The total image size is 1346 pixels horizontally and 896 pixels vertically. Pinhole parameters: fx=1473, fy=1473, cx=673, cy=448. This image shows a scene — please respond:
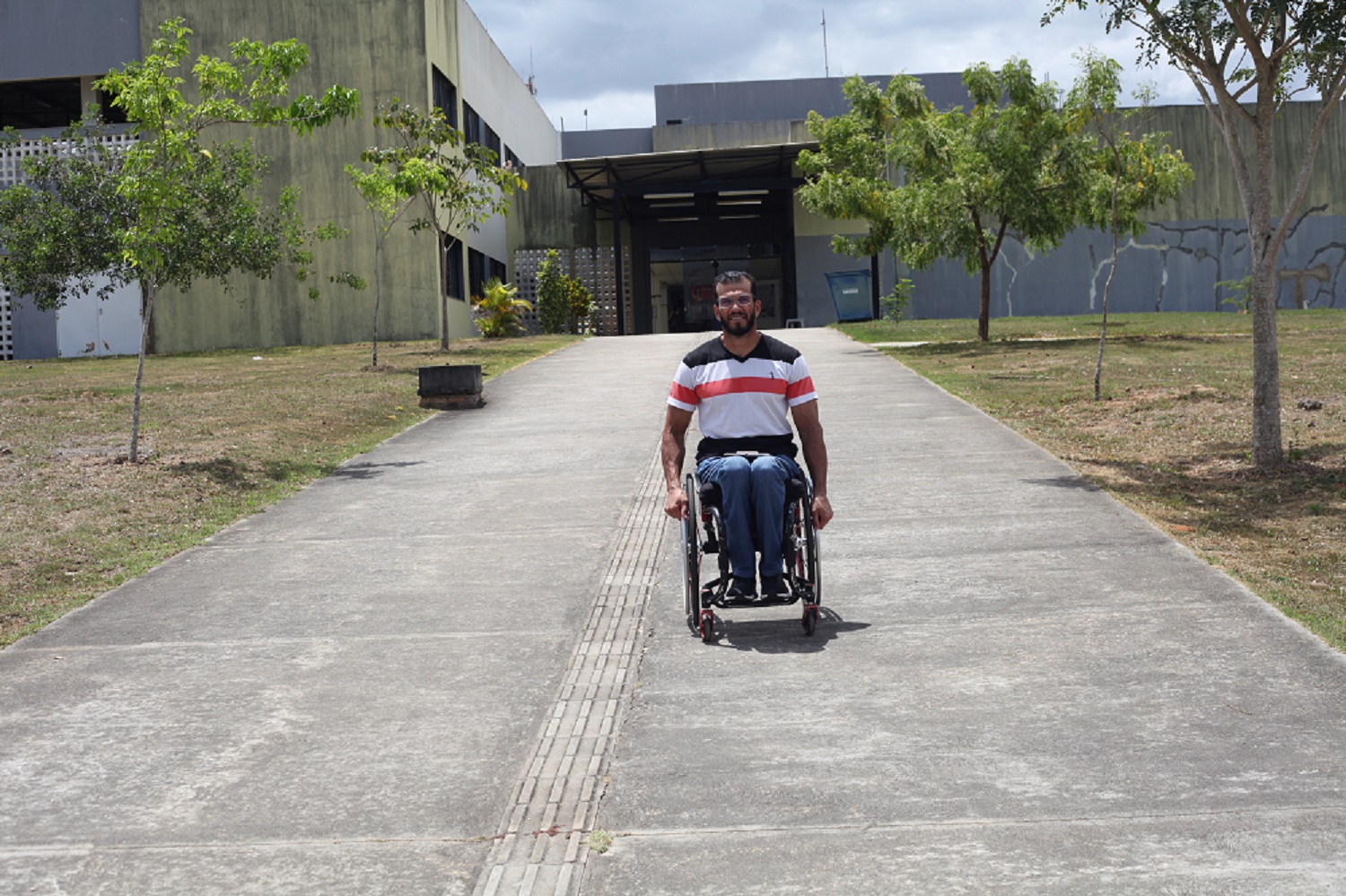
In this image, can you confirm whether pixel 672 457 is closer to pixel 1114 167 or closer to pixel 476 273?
pixel 1114 167

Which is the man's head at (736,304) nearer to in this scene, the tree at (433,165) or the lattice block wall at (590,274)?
the tree at (433,165)

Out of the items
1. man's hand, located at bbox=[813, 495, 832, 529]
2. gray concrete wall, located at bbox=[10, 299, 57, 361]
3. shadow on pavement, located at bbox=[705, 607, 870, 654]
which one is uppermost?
gray concrete wall, located at bbox=[10, 299, 57, 361]

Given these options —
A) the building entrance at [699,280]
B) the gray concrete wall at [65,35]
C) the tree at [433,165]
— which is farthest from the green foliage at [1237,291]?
the gray concrete wall at [65,35]

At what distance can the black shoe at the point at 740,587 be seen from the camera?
6160 mm

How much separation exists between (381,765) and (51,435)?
1147 cm

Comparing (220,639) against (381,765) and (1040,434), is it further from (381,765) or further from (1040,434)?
(1040,434)

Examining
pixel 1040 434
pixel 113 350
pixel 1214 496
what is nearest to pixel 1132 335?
pixel 1040 434

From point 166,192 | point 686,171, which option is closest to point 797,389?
point 166,192

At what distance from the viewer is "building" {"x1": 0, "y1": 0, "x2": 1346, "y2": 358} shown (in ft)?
110

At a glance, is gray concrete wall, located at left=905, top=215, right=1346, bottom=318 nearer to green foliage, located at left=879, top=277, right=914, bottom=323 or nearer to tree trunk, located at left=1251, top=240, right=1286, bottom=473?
green foliage, located at left=879, top=277, right=914, bottom=323

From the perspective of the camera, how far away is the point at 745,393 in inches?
251

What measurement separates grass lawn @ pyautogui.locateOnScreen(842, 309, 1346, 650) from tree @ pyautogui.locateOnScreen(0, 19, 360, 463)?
741 cm

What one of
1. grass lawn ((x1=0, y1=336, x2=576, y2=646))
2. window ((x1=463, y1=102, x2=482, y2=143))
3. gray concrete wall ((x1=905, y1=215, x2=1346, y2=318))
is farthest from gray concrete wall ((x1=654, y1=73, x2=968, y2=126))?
grass lawn ((x1=0, y1=336, x2=576, y2=646))

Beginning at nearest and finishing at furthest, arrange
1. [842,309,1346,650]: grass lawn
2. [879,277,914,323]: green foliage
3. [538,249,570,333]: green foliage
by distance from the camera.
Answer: [842,309,1346,650]: grass lawn < [879,277,914,323]: green foliage < [538,249,570,333]: green foliage
